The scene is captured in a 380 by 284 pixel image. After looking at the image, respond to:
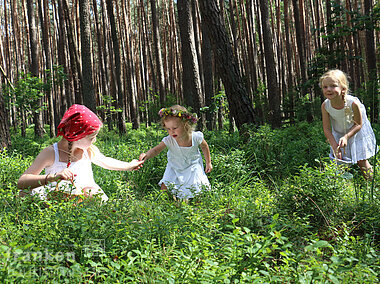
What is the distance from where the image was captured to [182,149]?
15.3 feet

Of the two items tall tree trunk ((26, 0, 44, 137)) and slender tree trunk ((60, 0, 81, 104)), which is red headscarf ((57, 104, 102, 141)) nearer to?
slender tree trunk ((60, 0, 81, 104))

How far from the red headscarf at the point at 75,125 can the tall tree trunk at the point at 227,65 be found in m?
3.80

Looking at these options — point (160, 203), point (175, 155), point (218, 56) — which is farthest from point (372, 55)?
point (160, 203)

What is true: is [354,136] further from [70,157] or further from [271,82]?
[271,82]

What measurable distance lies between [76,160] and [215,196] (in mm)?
1570

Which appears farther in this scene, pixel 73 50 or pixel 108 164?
pixel 73 50

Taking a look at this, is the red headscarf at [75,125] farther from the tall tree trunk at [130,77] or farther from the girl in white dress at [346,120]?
the tall tree trunk at [130,77]

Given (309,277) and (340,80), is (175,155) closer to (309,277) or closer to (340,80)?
(340,80)

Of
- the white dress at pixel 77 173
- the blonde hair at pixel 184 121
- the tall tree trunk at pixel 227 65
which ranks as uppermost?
the tall tree trunk at pixel 227 65

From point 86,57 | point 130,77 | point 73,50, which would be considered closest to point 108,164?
point 86,57

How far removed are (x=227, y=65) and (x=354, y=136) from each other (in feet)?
10.0

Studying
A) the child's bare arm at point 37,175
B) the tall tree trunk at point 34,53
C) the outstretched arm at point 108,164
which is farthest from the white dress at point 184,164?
the tall tree trunk at point 34,53

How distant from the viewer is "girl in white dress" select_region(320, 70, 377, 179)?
14.1ft

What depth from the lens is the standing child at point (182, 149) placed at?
179 inches
